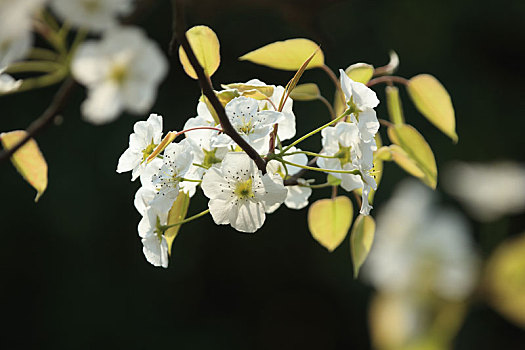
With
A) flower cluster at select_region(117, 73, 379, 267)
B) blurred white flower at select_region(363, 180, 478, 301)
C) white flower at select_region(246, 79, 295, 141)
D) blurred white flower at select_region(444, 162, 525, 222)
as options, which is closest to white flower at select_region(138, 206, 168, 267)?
flower cluster at select_region(117, 73, 379, 267)

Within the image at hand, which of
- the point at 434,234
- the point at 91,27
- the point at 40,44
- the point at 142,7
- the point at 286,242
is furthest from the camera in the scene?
the point at 286,242

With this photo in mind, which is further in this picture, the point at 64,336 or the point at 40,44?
the point at 64,336

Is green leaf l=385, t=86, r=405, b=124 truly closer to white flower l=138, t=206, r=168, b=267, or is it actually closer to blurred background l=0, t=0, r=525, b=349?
white flower l=138, t=206, r=168, b=267

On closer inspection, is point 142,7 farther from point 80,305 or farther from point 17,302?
point 17,302

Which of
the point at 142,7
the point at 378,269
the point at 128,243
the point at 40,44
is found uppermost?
the point at 142,7

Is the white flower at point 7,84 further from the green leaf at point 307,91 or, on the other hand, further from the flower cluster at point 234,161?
the green leaf at point 307,91

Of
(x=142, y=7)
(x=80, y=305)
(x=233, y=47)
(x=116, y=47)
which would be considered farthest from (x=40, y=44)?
(x=116, y=47)

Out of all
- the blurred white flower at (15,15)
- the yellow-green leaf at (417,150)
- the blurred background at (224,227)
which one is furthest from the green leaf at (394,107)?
Result: the blurred background at (224,227)
